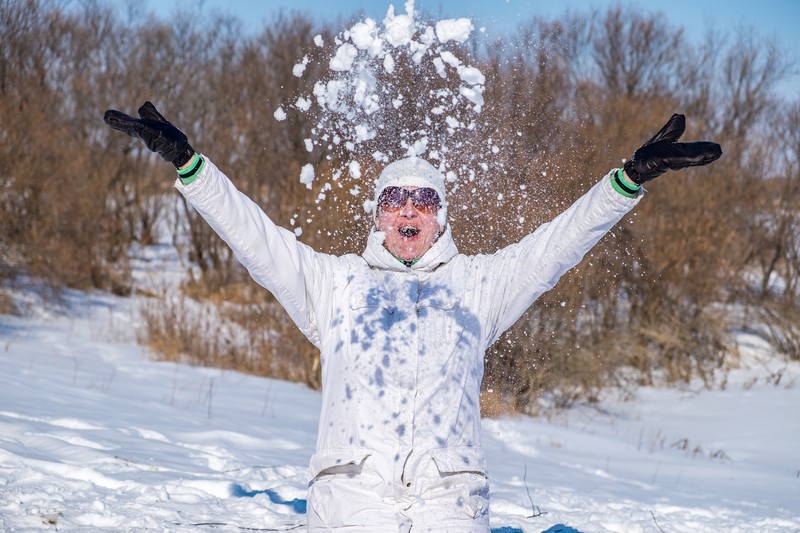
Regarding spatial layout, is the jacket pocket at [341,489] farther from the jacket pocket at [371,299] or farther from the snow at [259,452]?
the snow at [259,452]

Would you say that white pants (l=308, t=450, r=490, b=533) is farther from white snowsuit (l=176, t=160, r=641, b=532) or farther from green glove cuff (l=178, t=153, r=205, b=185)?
green glove cuff (l=178, t=153, r=205, b=185)

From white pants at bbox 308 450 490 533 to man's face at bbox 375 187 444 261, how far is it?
0.68 m

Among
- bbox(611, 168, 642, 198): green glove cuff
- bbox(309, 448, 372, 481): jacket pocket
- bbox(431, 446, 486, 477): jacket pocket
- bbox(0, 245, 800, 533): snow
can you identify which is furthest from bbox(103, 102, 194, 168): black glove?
bbox(0, 245, 800, 533): snow

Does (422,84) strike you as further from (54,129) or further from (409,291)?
(54,129)

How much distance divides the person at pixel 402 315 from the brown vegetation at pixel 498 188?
125 inches

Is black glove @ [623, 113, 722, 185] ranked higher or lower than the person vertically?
higher

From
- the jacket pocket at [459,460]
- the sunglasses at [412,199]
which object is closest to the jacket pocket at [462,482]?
the jacket pocket at [459,460]

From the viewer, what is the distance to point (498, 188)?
720 centimetres

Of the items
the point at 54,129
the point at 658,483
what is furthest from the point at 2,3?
the point at 658,483

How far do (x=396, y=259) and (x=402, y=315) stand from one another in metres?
0.20

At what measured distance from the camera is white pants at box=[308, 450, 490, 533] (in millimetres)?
2719

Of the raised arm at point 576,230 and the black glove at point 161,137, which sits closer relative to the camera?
the black glove at point 161,137

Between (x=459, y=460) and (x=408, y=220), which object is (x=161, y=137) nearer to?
(x=408, y=220)

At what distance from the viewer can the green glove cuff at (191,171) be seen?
2.72 meters
